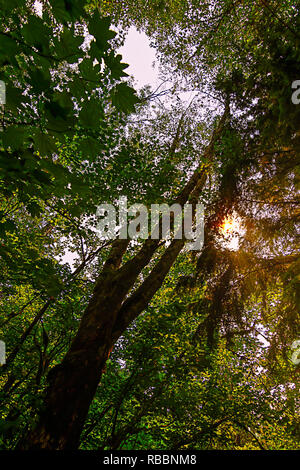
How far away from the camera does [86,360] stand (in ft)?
10.2

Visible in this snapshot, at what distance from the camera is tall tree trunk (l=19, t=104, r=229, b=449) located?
8.66 feet

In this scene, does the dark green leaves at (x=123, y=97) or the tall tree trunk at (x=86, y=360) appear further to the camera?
the tall tree trunk at (x=86, y=360)

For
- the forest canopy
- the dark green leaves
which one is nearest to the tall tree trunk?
the forest canopy

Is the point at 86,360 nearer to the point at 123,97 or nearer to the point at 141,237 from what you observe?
the point at 123,97

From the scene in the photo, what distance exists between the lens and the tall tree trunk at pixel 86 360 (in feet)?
8.66

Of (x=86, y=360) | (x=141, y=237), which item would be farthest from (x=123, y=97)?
(x=141, y=237)

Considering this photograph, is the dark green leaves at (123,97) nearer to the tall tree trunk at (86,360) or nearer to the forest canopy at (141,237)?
the forest canopy at (141,237)

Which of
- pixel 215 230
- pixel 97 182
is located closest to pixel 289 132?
pixel 215 230

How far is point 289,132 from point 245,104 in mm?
1065

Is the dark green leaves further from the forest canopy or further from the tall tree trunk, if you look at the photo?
the tall tree trunk

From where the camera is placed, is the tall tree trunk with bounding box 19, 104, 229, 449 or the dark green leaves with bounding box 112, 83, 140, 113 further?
the tall tree trunk with bounding box 19, 104, 229, 449

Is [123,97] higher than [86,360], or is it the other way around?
[123,97]

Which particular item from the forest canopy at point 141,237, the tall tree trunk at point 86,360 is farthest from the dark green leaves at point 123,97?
the tall tree trunk at point 86,360

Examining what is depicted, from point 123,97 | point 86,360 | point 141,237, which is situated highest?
point 141,237
